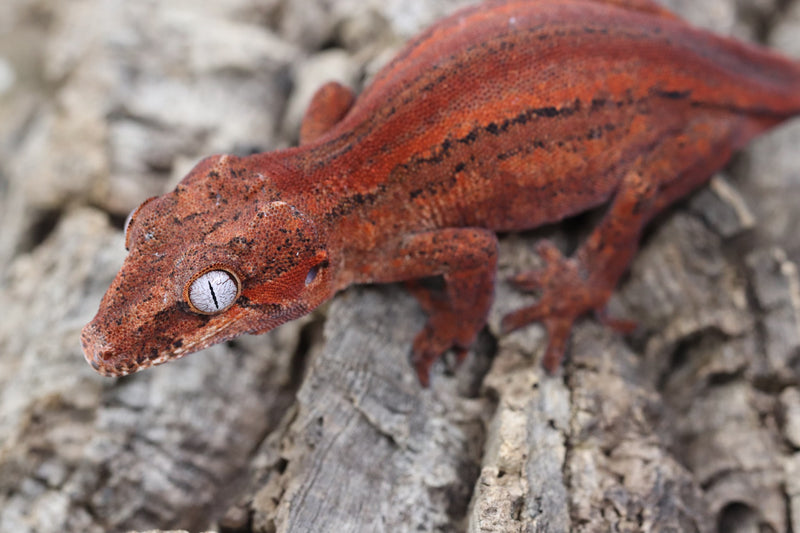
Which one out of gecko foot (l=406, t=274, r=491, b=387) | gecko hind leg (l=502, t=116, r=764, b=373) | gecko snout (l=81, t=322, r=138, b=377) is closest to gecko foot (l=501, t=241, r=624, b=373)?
gecko hind leg (l=502, t=116, r=764, b=373)

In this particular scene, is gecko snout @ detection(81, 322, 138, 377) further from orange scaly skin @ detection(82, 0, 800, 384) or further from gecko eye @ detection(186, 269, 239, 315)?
gecko eye @ detection(186, 269, 239, 315)

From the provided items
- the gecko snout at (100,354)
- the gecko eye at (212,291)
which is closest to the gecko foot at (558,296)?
the gecko eye at (212,291)

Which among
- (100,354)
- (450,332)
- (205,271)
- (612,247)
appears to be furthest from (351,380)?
(612,247)

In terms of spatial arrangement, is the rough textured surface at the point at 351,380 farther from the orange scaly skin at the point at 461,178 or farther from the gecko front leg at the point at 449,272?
the orange scaly skin at the point at 461,178

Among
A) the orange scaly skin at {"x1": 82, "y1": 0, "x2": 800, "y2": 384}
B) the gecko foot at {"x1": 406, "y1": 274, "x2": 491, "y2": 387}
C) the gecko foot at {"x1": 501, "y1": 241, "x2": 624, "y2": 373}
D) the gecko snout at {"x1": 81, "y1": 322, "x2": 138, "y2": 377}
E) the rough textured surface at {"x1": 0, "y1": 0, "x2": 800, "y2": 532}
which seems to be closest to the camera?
the gecko snout at {"x1": 81, "y1": 322, "x2": 138, "y2": 377}

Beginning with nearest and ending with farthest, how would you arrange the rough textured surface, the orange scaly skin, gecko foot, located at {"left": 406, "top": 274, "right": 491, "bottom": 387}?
the orange scaly skin, the rough textured surface, gecko foot, located at {"left": 406, "top": 274, "right": 491, "bottom": 387}

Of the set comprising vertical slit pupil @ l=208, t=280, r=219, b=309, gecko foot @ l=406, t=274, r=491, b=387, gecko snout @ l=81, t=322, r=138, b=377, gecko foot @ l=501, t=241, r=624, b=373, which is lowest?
gecko snout @ l=81, t=322, r=138, b=377

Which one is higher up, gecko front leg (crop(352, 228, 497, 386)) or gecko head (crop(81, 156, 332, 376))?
gecko front leg (crop(352, 228, 497, 386))

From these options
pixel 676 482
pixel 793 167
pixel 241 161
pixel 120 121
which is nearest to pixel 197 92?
pixel 120 121
